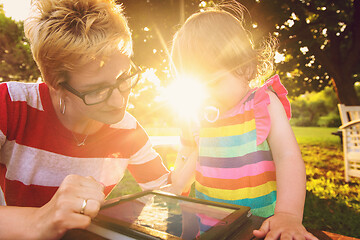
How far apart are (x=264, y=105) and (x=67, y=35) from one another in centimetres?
106

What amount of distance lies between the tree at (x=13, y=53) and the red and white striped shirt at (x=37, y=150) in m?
14.9

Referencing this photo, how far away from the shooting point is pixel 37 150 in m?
1.42

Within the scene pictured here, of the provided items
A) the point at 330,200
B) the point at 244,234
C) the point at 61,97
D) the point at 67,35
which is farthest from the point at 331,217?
the point at 67,35

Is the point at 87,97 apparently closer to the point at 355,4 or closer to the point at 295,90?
the point at 355,4

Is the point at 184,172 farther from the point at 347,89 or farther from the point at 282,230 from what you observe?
the point at 347,89

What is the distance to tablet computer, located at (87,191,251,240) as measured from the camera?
712 mm

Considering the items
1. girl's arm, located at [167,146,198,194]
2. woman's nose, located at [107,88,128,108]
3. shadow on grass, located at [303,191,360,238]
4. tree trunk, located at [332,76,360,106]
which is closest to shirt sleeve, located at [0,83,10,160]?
woman's nose, located at [107,88,128,108]

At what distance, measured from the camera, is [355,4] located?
23.9ft

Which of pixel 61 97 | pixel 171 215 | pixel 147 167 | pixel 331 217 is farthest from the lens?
pixel 331 217

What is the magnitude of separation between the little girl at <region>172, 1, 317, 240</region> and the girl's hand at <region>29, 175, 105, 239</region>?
673 mm

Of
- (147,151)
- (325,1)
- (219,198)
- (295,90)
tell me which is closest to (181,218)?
(219,198)

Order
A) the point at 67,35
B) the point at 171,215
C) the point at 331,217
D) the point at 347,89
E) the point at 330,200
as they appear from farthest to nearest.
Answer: the point at 347,89
the point at 330,200
the point at 331,217
the point at 67,35
the point at 171,215

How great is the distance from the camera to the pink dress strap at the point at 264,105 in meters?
1.18

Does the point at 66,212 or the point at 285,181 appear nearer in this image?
the point at 66,212
